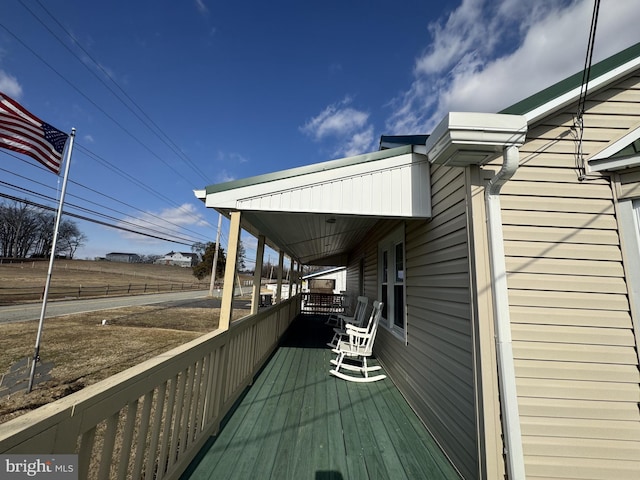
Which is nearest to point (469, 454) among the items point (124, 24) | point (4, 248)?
point (124, 24)

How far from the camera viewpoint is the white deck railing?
86cm

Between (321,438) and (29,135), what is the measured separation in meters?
5.99

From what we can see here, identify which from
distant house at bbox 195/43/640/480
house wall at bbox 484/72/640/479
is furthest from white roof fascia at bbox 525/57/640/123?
house wall at bbox 484/72/640/479

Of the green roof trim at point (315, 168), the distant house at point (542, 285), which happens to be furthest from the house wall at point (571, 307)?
the green roof trim at point (315, 168)

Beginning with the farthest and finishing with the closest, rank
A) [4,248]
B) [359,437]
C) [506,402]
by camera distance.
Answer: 1. [4,248]
2. [359,437]
3. [506,402]

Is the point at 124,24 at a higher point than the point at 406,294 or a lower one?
higher

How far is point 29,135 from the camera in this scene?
4.16 m

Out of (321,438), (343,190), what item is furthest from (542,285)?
(321,438)

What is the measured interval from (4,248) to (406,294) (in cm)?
5222

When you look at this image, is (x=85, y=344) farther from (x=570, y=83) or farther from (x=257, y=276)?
(x=570, y=83)

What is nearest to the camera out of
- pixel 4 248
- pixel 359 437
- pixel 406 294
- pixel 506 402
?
pixel 506 402

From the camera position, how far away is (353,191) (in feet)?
9.07

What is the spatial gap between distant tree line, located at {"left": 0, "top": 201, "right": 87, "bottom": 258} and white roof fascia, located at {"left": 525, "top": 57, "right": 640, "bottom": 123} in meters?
42.1

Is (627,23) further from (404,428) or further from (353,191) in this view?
(404,428)
